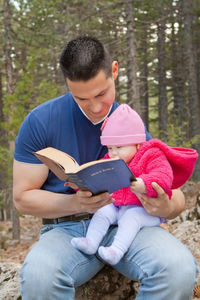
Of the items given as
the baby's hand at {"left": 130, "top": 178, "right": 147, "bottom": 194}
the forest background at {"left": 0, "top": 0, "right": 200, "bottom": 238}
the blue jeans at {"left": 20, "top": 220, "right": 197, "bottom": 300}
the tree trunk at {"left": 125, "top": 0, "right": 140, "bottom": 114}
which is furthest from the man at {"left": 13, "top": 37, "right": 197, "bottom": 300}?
the tree trunk at {"left": 125, "top": 0, "right": 140, "bottom": 114}

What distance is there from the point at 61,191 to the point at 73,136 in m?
0.50

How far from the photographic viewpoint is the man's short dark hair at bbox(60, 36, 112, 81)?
109 inches

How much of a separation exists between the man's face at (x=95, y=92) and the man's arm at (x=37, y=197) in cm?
65

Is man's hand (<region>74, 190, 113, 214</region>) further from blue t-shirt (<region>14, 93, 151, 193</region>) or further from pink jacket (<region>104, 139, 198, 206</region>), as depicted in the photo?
blue t-shirt (<region>14, 93, 151, 193</region>)

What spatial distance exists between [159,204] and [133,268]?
50 centimetres

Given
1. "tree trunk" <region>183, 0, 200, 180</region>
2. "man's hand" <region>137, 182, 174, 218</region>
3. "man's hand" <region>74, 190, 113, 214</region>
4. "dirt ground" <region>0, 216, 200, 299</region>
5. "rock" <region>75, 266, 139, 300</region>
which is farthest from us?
"tree trunk" <region>183, 0, 200, 180</region>

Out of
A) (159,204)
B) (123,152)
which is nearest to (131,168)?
(123,152)

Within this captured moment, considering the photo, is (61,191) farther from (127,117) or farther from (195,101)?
(195,101)

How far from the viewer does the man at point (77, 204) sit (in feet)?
7.97

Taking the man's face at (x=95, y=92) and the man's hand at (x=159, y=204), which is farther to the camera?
the man's face at (x=95, y=92)

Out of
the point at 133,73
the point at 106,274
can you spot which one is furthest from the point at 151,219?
the point at 133,73

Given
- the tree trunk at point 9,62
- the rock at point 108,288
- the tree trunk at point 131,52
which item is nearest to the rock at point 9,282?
the rock at point 108,288

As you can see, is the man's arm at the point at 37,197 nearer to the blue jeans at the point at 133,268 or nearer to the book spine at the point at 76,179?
the blue jeans at the point at 133,268

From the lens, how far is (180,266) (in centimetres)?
243
